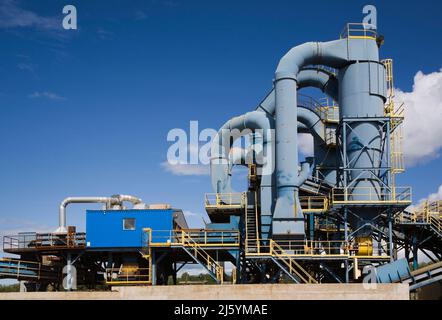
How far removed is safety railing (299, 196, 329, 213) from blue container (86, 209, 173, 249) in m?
8.58

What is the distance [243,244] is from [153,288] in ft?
28.8

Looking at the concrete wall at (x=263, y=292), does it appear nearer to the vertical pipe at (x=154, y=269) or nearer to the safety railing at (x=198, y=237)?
the vertical pipe at (x=154, y=269)

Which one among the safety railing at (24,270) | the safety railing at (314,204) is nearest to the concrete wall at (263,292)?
the safety railing at (24,270)

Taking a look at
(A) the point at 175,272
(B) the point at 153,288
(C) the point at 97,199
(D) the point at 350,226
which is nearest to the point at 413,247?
(D) the point at 350,226

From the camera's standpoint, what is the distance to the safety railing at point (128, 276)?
3042 cm

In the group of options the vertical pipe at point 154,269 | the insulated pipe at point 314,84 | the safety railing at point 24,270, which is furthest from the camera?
the insulated pipe at point 314,84

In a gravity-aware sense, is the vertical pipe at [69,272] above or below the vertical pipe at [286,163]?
below

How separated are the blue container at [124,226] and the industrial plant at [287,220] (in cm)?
6

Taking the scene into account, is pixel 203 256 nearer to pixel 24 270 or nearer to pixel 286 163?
pixel 286 163

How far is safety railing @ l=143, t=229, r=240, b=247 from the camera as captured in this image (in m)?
30.8

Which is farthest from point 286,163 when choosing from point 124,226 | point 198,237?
point 124,226

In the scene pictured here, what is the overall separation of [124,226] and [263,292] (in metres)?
10.3

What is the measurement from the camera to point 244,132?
39344mm

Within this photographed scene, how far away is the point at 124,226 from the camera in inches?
1242
